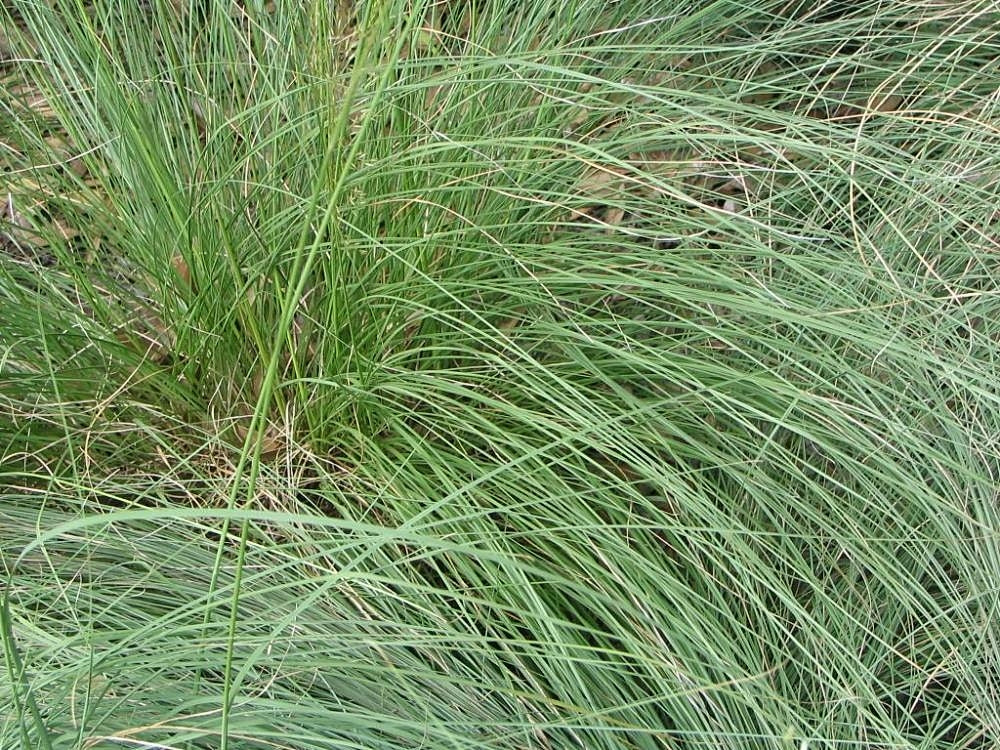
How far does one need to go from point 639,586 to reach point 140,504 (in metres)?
0.64

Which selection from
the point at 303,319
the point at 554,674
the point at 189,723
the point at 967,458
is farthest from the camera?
the point at 303,319

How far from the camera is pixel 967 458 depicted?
1162 mm

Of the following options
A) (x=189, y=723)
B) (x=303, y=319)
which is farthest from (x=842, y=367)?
(x=189, y=723)

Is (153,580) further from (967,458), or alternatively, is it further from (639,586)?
(967,458)

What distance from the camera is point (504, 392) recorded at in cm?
122

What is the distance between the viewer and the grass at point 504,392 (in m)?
1.04

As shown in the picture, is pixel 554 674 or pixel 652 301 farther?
pixel 652 301

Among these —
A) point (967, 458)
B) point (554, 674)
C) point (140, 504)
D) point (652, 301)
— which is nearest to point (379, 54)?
point (652, 301)

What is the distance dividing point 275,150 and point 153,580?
0.54 meters

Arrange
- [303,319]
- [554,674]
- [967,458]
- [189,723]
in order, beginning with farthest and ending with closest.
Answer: [303,319]
[967,458]
[554,674]
[189,723]

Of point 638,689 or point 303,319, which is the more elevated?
point 303,319

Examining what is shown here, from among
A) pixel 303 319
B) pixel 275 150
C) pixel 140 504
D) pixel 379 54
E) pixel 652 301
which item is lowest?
pixel 140 504

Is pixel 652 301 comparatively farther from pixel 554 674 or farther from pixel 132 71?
pixel 132 71

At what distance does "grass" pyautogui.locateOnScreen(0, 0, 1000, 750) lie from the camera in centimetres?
104
